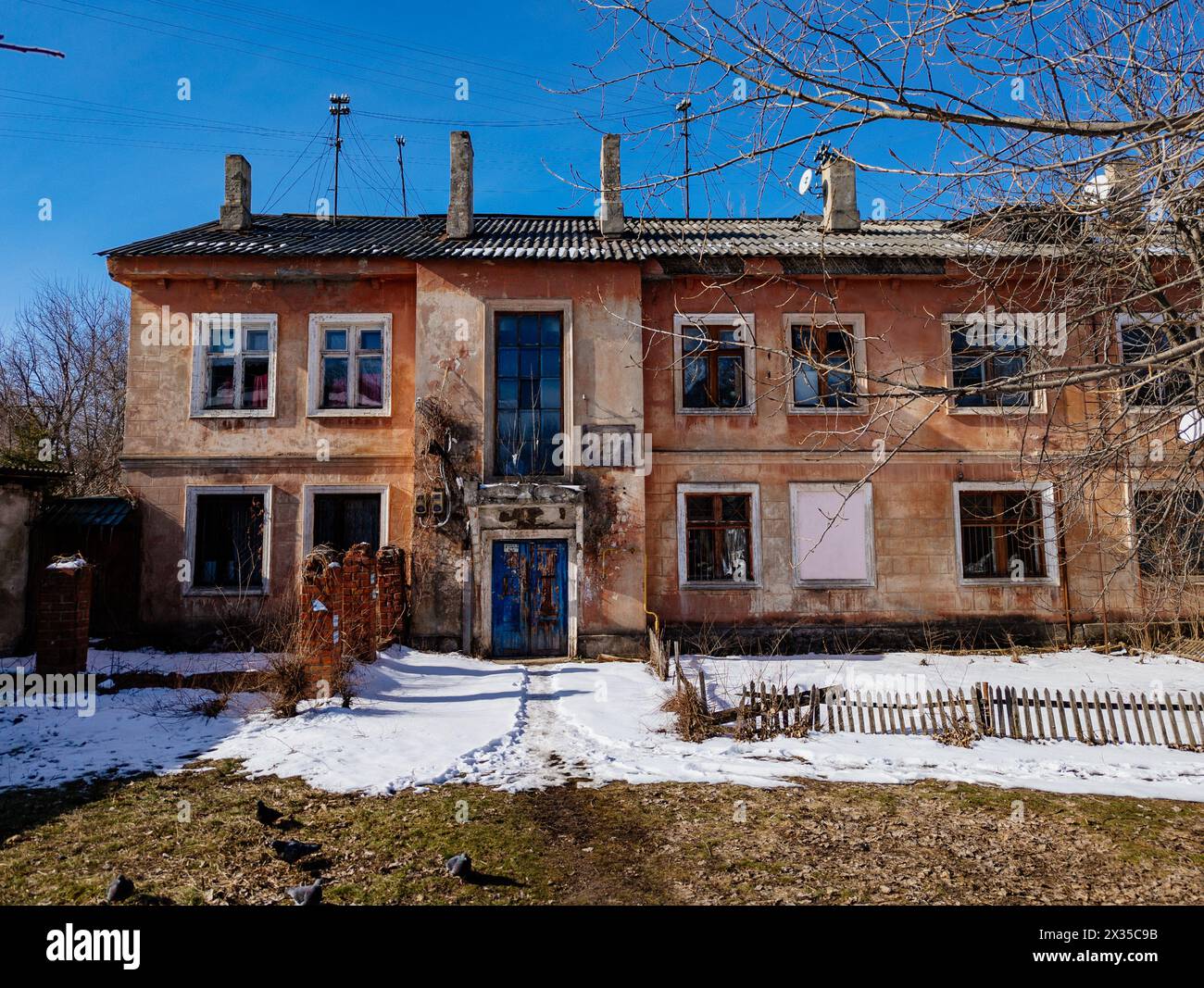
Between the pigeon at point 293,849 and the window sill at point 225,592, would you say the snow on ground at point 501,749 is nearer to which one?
the pigeon at point 293,849

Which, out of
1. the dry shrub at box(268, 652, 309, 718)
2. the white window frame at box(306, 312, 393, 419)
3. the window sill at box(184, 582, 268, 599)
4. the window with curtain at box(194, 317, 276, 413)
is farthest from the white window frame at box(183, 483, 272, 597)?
the dry shrub at box(268, 652, 309, 718)

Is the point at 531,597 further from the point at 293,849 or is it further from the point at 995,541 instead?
the point at 995,541

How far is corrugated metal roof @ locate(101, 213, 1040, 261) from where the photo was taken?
1277 cm

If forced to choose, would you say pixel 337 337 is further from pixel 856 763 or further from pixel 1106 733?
pixel 1106 733

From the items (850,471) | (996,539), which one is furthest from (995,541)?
(850,471)

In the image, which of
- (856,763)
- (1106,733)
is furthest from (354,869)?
(1106,733)

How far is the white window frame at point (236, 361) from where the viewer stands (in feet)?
42.9

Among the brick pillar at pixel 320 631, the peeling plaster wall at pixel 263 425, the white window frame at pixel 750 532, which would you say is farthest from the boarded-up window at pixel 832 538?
the brick pillar at pixel 320 631

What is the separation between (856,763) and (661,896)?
345 centimetres

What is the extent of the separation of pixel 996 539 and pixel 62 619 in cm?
1513

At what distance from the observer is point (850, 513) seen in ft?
43.0

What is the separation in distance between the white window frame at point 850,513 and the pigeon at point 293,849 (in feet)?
32.9

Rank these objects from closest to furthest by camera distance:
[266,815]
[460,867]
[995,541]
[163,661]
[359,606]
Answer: [460,867], [266,815], [359,606], [163,661], [995,541]

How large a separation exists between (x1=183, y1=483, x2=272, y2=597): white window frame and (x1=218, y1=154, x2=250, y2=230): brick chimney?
6079 millimetres
